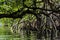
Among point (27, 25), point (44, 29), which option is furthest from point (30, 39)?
point (27, 25)

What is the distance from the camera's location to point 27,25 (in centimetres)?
2122

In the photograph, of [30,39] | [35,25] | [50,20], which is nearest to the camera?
[30,39]

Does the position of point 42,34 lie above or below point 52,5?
below

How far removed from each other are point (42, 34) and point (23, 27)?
1.88 metres

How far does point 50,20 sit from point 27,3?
2834 mm

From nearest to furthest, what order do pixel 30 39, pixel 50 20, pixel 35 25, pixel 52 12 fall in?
pixel 52 12 → pixel 30 39 → pixel 50 20 → pixel 35 25

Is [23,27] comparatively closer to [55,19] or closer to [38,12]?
[55,19]

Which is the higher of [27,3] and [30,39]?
[27,3]

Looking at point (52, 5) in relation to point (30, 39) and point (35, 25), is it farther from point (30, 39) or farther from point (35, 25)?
point (35, 25)

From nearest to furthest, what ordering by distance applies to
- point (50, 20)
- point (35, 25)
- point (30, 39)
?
point (30, 39) < point (50, 20) < point (35, 25)

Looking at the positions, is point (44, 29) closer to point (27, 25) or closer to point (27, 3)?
point (27, 25)

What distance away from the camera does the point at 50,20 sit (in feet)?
61.7

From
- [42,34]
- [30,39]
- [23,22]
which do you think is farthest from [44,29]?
[30,39]

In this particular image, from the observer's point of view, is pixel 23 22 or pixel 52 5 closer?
pixel 52 5
